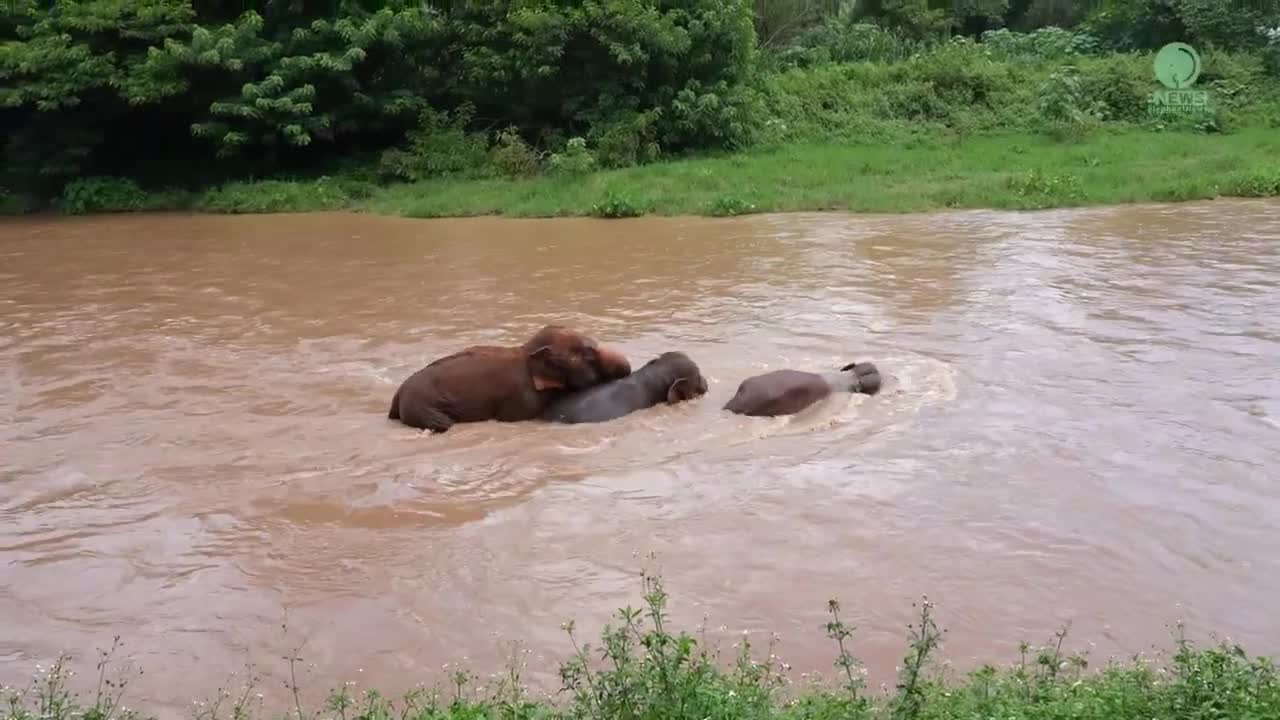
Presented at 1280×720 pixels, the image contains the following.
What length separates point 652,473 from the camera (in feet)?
24.2

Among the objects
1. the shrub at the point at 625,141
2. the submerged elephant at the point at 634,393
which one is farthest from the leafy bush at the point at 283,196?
the submerged elephant at the point at 634,393

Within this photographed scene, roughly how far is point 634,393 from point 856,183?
39.6ft

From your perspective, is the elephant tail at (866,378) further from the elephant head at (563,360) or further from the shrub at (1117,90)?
the shrub at (1117,90)

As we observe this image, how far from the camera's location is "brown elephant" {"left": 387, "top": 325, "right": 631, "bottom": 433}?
8414 mm

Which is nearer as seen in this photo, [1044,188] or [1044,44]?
[1044,188]

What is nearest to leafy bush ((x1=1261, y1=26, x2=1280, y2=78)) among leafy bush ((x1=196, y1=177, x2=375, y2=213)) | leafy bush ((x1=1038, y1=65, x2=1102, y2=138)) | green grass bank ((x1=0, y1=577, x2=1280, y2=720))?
leafy bush ((x1=1038, y1=65, x2=1102, y2=138))

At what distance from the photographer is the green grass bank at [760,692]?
3928 mm

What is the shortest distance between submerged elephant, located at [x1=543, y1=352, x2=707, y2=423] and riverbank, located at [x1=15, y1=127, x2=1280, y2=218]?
32.4ft

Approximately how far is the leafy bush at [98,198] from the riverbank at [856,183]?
6 centimetres

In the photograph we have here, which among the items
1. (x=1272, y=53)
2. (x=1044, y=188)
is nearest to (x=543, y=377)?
(x=1044, y=188)

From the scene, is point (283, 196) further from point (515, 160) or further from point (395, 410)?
point (395, 410)

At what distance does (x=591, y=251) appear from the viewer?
50.6 ft

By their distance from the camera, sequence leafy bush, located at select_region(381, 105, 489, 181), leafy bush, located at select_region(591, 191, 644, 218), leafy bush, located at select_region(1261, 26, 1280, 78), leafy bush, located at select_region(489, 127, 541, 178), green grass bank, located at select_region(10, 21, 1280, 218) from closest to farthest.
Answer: leafy bush, located at select_region(591, 191, 644, 218) → green grass bank, located at select_region(10, 21, 1280, 218) → leafy bush, located at select_region(489, 127, 541, 178) → leafy bush, located at select_region(381, 105, 489, 181) → leafy bush, located at select_region(1261, 26, 1280, 78)

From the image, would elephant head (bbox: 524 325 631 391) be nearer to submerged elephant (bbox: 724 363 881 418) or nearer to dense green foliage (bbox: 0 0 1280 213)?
submerged elephant (bbox: 724 363 881 418)
